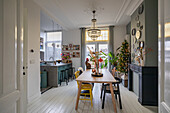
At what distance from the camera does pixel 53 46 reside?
6.64 m

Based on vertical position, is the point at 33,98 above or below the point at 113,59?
below

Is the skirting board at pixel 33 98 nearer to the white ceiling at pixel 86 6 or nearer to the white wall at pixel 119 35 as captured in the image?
the white ceiling at pixel 86 6

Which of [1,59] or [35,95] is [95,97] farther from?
[1,59]

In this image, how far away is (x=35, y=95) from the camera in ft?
9.60

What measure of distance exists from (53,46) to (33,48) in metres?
3.81

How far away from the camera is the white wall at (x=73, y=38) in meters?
6.01

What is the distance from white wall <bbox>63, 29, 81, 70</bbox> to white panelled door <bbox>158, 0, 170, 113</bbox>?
5.31m

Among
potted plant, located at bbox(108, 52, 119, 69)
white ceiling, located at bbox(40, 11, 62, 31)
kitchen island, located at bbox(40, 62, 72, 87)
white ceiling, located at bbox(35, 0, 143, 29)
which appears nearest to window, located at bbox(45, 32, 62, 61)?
white ceiling, located at bbox(40, 11, 62, 31)

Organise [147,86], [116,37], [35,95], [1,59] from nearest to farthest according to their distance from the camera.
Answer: [1,59] < [147,86] < [35,95] < [116,37]

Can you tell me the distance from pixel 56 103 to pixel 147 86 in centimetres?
257

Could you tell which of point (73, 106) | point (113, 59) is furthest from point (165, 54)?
point (113, 59)

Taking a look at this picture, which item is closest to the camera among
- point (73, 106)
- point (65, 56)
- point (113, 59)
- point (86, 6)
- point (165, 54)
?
point (165, 54)

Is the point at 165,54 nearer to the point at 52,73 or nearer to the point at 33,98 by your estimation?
the point at 33,98

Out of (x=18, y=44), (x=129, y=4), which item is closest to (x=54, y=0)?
(x=129, y=4)
